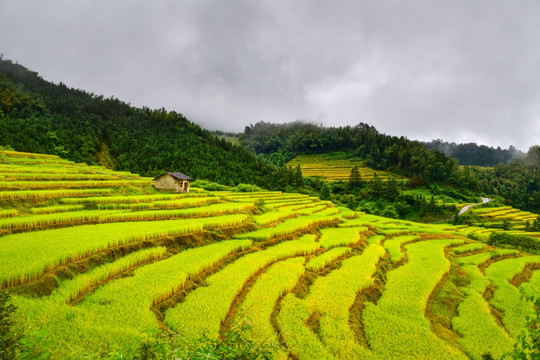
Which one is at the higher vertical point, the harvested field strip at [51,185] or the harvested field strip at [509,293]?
the harvested field strip at [51,185]

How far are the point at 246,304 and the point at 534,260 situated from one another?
23.0 m

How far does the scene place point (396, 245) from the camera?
20.8 m

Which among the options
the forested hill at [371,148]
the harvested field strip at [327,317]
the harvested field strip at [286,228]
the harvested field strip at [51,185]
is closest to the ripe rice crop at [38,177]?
the harvested field strip at [51,185]

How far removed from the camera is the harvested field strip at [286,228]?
17703 mm

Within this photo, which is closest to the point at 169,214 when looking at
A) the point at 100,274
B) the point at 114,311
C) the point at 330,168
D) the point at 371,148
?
the point at 100,274

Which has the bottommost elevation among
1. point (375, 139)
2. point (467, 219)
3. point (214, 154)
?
point (467, 219)

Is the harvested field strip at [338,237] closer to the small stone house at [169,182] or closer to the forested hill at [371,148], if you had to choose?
the small stone house at [169,182]

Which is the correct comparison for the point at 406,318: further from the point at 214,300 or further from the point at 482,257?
the point at 482,257

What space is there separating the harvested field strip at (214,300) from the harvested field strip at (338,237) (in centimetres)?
498

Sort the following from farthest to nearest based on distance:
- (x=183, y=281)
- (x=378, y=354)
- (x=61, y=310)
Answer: (x=183, y=281) → (x=378, y=354) → (x=61, y=310)

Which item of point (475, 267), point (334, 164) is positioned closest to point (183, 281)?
point (475, 267)

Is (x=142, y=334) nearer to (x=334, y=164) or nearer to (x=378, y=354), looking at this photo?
(x=378, y=354)

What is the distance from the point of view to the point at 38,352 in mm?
4461

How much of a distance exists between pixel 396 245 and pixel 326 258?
8900 millimetres
